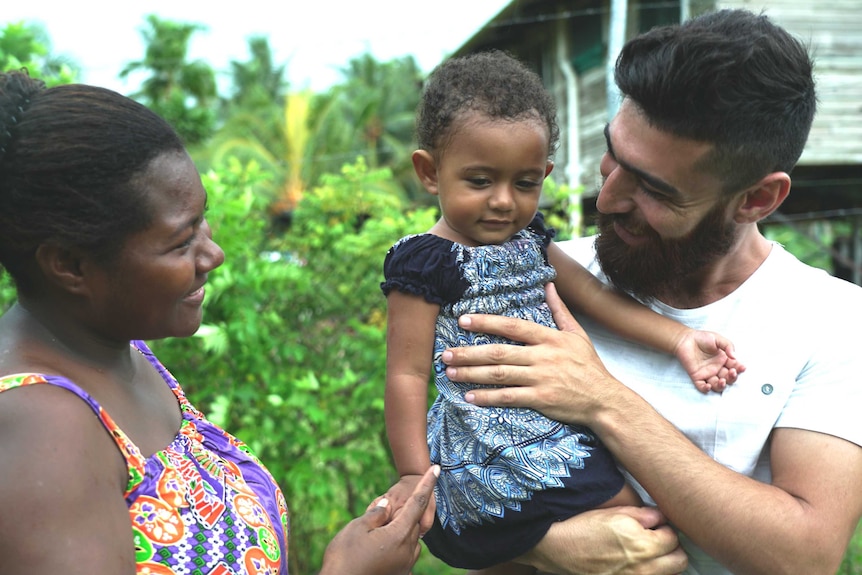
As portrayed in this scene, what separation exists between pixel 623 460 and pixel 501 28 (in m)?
13.6

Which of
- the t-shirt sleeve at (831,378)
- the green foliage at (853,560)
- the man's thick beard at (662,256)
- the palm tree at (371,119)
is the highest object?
the man's thick beard at (662,256)

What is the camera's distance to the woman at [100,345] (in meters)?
1.38

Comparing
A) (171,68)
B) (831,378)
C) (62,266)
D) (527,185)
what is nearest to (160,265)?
(62,266)

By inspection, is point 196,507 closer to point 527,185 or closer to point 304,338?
point 527,185

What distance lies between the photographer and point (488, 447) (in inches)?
87.8

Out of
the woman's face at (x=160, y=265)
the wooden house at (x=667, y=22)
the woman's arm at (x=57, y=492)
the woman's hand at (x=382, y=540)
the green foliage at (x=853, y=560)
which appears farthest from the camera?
the wooden house at (x=667, y=22)

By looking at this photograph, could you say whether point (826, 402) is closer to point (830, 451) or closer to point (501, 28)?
point (830, 451)

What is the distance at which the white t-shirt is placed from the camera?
223 cm

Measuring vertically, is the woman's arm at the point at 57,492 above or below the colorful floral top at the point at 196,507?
above

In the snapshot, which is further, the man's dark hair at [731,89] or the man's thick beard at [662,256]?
the man's thick beard at [662,256]

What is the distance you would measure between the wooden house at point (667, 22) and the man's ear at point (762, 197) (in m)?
7.43

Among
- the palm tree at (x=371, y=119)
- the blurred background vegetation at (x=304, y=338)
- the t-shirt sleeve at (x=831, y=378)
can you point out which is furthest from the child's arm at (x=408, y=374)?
the palm tree at (x=371, y=119)

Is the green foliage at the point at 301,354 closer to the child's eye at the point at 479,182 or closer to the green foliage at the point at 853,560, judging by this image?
the child's eye at the point at 479,182

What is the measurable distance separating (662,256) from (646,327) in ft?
0.76
